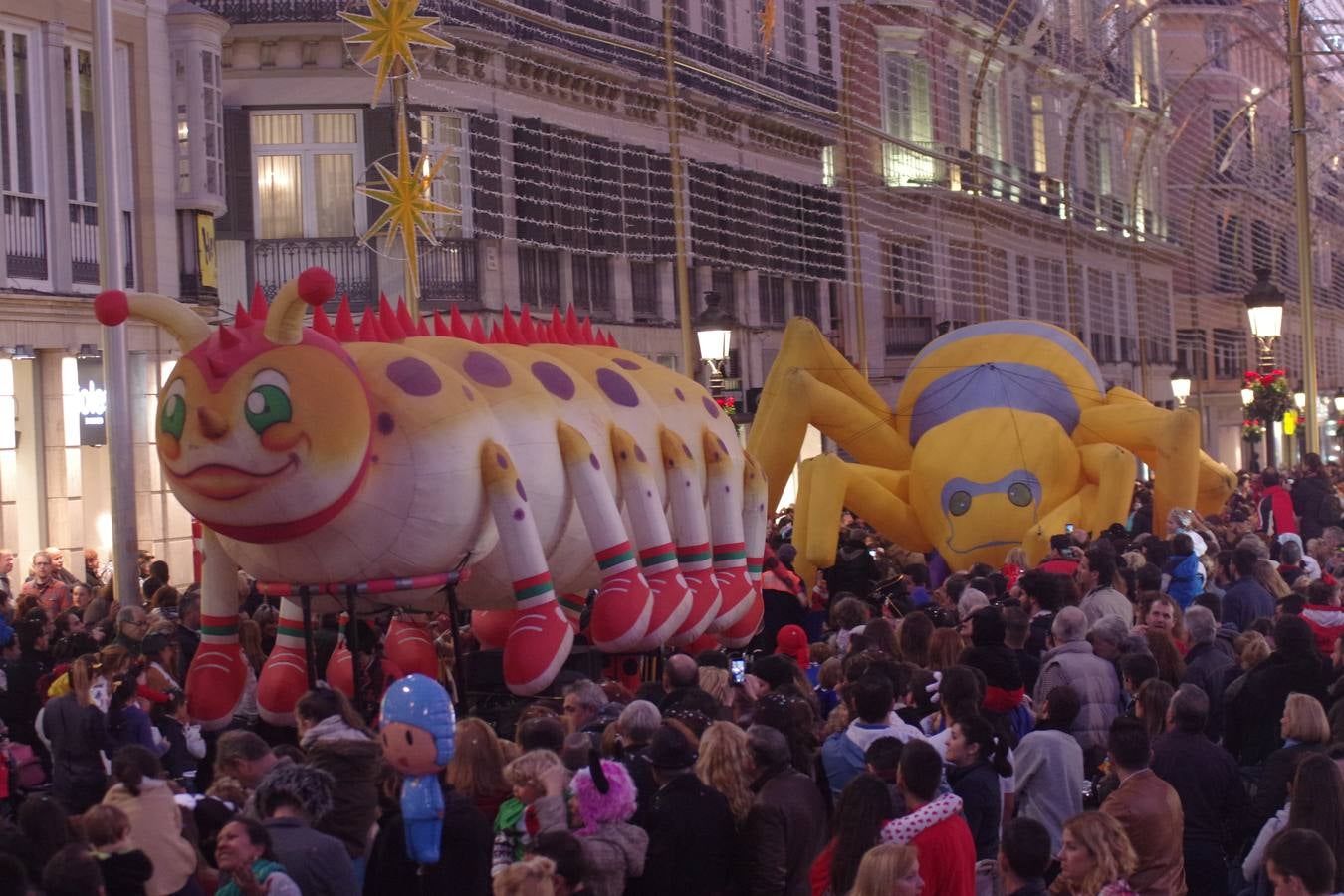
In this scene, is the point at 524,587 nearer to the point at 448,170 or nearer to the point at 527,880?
the point at 527,880

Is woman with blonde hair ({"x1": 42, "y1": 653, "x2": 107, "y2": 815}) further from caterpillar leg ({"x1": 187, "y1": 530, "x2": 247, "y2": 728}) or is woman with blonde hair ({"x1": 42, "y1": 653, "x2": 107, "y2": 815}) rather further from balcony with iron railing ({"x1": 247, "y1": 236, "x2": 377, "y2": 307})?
balcony with iron railing ({"x1": 247, "y1": 236, "x2": 377, "y2": 307})

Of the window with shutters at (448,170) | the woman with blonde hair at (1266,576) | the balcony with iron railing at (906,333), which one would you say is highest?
the window with shutters at (448,170)

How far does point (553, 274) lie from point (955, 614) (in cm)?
1660

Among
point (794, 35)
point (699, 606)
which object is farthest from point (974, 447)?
point (794, 35)

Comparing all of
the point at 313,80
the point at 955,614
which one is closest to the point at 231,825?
the point at 955,614

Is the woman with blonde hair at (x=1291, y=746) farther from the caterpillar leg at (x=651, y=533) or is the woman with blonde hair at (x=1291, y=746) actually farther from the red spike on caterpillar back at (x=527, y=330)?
the red spike on caterpillar back at (x=527, y=330)

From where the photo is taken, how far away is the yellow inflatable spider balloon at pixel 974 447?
806 inches

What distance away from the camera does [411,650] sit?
14125mm

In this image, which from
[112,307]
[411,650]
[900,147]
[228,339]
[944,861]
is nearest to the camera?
[944,861]

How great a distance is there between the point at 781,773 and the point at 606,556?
212 inches

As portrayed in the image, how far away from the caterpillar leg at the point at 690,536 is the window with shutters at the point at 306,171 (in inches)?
→ 512

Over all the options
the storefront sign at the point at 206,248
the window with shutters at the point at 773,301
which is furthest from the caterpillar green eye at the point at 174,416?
the window with shutters at the point at 773,301

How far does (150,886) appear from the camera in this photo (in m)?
7.70

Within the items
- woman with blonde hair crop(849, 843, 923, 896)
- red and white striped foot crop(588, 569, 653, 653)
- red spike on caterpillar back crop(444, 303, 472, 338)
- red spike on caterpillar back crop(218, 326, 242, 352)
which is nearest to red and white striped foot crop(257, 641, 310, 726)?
red and white striped foot crop(588, 569, 653, 653)
